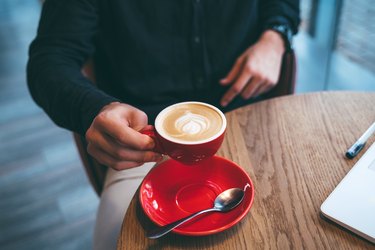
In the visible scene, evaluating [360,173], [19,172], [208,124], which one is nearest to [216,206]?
[208,124]

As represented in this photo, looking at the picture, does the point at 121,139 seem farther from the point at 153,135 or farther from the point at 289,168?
the point at 289,168

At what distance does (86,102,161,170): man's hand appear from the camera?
664 mm

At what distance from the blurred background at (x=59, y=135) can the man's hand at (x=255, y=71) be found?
37.7 inches

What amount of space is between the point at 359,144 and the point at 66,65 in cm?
74

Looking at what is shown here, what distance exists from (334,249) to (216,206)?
0.20m

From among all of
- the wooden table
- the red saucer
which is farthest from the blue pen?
the red saucer

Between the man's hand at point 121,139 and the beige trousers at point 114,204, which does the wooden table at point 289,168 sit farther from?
the beige trousers at point 114,204

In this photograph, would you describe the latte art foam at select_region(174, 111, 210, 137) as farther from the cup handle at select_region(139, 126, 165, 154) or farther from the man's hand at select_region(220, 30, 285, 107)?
the man's hand at select_region(220, 30, 285, 107)

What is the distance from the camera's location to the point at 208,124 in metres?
0.68

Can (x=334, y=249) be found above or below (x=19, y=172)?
above

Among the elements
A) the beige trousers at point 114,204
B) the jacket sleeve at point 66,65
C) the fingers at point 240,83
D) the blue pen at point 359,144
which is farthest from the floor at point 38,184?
the blue pen at point 359,144

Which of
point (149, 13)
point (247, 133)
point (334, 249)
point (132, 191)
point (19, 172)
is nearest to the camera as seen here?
point (334, 249)

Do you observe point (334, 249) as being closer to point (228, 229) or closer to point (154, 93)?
point (228, 229)

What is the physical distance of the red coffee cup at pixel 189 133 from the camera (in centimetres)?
63
